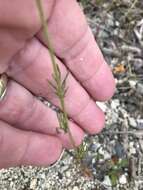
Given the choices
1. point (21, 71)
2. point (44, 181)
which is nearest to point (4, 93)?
point (21, 71)

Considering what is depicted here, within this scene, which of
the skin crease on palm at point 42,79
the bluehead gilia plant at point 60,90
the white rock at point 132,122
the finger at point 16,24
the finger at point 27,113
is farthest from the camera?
the white rock at point 132,122

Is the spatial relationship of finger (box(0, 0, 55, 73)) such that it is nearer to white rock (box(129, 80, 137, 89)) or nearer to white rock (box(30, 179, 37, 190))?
white rock (box(30, 179, 37, 190))

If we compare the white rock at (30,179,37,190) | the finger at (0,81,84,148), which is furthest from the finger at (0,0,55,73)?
the white rock at (30,179,37,190)

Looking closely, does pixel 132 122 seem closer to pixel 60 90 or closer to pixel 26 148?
pixel 26 148

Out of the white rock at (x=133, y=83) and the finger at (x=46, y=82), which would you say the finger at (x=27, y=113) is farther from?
the white rock at (x=133, y=83)

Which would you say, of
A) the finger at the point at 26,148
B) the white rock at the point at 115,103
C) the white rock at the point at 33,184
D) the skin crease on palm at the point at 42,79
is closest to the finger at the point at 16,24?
the skin crease on palm at the point at 42,79
